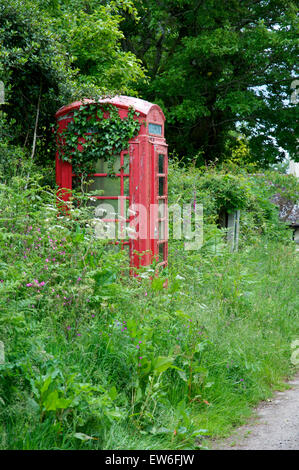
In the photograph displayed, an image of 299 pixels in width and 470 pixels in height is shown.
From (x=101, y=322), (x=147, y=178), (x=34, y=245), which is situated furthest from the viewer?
(x=147, y=178)

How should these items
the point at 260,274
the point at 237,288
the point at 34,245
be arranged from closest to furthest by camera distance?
the point at 34,245, the point at 237,288, the point at 260,274

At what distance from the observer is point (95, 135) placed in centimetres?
715

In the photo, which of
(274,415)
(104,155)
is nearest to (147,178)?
(104,155)

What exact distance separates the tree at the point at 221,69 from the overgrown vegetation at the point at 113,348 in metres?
10.0

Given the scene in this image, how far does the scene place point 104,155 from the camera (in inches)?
281

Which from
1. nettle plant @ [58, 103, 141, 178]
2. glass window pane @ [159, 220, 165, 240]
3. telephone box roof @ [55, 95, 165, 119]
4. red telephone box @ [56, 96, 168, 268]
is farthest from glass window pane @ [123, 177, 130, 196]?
telephone box roof @ [55, 95, 165, 119]

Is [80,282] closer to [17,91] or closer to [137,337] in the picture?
[137,337]

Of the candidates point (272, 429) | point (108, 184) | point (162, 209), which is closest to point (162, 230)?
point (162, 209)

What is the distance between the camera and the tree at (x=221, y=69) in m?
15.1

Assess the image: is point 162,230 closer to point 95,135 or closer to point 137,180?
point 137,180

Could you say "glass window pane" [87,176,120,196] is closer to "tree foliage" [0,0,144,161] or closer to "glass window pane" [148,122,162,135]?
"glass window pane" [148,122,162,135]

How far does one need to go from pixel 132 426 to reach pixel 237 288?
3289 millimetres

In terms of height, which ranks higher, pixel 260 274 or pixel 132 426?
pixel 260 274

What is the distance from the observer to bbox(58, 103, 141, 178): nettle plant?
701 centimetres
